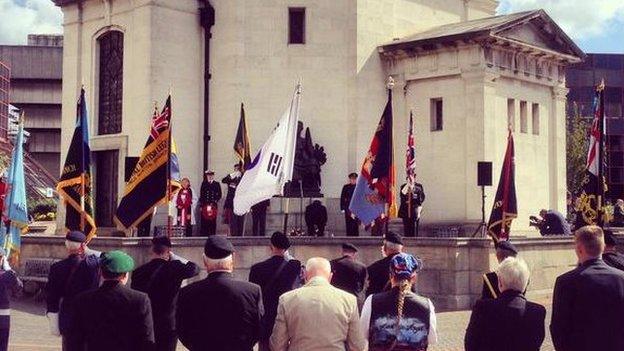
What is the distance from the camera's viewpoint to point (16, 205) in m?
15.1

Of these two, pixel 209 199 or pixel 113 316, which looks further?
pixel 209 199

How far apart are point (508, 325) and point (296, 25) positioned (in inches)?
942

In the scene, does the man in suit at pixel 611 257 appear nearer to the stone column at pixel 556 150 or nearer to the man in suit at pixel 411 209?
the man in suit at pixel 411 209

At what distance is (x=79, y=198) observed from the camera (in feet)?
49.8

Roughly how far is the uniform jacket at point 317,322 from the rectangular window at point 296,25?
23150mm

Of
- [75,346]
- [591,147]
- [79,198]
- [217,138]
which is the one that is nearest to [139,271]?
[75,346]

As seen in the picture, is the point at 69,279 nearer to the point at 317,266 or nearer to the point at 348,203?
the point at 317,266

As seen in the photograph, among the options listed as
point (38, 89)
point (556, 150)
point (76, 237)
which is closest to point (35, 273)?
point (76, 237)

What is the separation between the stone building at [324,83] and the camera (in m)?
28.7

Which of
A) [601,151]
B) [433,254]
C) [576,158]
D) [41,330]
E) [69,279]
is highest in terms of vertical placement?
[576,158]

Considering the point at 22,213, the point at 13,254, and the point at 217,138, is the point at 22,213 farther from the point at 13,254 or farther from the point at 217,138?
the point at 217,138

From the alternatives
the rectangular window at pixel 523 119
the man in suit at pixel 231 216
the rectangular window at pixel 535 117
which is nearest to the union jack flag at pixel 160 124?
the man in suit at pixel 231 216

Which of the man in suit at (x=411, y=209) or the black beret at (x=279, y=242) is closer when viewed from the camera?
the black beret at (x=279, y=242)

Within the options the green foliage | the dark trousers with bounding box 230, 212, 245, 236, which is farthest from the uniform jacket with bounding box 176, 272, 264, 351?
the green foliage
